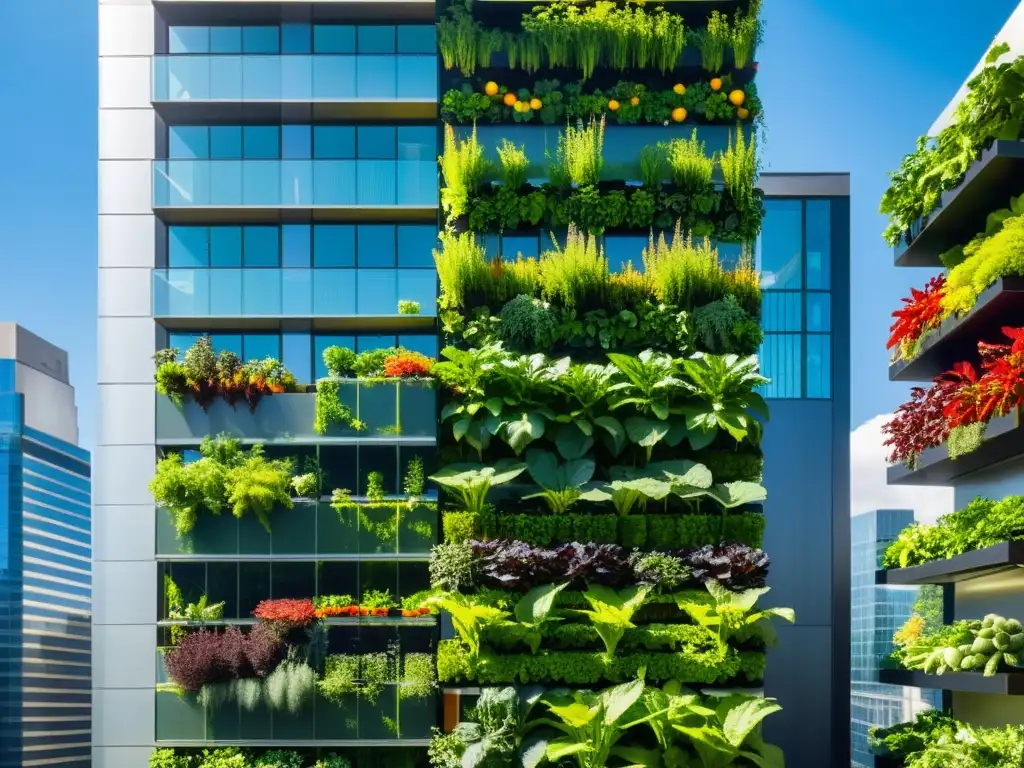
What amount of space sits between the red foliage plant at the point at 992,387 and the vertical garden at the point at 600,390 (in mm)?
3800

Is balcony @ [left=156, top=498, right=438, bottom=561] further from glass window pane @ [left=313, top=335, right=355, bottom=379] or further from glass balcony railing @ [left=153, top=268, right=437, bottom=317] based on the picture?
glass balcony railing @ [left=153, top=268, right=437, bottom=317]

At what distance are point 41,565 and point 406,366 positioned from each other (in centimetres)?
6811

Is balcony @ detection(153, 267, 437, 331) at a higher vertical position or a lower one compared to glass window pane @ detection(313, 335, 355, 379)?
higher

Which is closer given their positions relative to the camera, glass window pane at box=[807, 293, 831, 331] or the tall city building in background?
the tall city building in background

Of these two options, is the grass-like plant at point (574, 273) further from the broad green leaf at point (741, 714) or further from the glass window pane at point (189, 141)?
the glass window pane at point (189, 141)

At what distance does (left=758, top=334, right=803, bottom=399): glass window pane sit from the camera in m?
26.9

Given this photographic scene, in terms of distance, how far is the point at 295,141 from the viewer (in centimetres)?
2216

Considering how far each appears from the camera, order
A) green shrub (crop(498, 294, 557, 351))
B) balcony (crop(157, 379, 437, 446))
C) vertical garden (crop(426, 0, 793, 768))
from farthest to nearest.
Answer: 1. balcony (crop(157, 379, 437, 446))
2. green shrub (crop(498, 294, 557, 351))
3. vertical garden (crop(426, 0, 793, 768))

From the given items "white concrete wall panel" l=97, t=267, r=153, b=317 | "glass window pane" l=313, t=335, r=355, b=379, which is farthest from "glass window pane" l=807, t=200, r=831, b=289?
"white concrete wall panel" l=97, t=267, r=153, b=317

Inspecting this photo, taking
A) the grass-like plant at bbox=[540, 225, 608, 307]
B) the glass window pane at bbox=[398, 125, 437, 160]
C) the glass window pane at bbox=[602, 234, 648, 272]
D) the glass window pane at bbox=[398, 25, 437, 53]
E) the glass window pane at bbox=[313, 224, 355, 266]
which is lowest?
the grass-like plant at bbox=[540, 225, 608, 307]

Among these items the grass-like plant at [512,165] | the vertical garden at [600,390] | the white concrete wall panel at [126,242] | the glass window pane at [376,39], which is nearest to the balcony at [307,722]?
the vertical garden at [600,390]

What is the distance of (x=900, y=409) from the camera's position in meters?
18.5

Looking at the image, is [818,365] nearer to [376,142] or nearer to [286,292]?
[376,142]

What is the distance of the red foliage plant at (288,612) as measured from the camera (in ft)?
62.6
